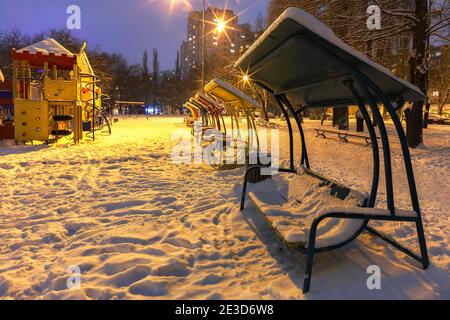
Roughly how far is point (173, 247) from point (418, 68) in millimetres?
10490

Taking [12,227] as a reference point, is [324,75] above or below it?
above

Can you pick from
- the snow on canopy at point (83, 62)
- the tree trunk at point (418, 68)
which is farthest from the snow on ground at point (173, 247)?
the snow on canopy at point (83, 62)

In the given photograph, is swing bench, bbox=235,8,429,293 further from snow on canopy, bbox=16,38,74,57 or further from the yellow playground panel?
snow on canopy, bbox=16,38,74,57

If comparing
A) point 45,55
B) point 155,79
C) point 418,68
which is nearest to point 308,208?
point 418,68

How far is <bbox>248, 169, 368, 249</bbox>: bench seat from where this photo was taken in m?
2.84

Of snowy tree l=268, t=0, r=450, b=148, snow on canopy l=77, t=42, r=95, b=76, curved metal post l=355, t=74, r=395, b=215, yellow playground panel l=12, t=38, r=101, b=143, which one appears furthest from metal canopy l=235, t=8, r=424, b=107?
snow on canopy l=77, t=42, r=95, b=76

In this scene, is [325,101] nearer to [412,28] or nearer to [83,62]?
[412,28]

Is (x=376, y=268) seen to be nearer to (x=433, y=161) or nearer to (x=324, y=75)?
(x=324, y=75)

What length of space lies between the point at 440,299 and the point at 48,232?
3.86 meters

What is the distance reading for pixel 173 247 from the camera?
11.8ft

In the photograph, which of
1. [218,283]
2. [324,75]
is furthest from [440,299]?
[324,75]

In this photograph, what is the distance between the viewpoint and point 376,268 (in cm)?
307

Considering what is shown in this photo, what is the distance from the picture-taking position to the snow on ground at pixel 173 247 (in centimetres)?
277
